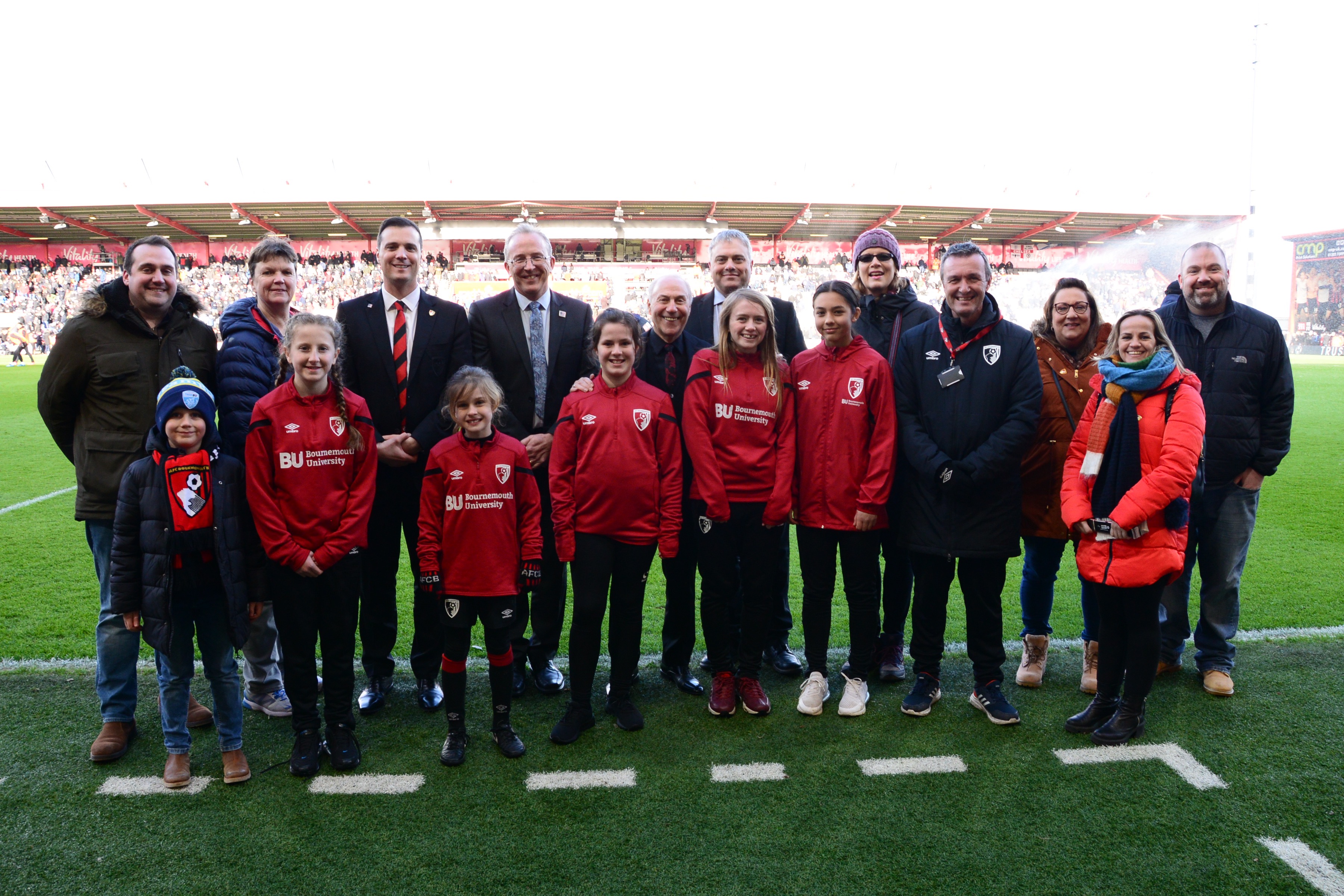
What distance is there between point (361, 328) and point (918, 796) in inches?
114

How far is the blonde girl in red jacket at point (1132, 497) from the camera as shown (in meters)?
3.03

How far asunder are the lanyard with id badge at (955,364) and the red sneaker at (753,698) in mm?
1515

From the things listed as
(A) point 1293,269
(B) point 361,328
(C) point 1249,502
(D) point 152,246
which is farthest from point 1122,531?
(A) point 1293,269

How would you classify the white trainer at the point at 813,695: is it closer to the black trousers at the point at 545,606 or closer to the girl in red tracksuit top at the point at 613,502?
the girl in red tracksuit top at the point at 613,502

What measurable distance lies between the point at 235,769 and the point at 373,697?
685 millimetres

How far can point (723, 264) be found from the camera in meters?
3.83

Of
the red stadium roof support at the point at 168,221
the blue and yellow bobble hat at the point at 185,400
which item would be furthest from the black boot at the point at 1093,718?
the red stadium roof support at the point at 168,221

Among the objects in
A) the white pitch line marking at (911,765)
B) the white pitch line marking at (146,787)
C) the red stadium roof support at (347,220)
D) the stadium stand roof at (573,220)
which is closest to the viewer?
the white pitch line marking at (146,787)

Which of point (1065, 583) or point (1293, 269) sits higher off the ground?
point (1293, 269)

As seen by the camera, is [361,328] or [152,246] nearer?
[152,246]

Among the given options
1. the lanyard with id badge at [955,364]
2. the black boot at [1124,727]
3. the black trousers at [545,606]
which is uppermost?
the lanyard with id badge at [955,364]

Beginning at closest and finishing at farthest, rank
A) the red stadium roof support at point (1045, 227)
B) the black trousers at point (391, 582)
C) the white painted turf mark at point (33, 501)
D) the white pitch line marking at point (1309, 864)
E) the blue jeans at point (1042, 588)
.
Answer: the white pitch line marking at point (1309, 864)
the black trousers at point (391, 582)
the blue jeans at point (1042, 588)
the white painted turf mark at point (33, 501)
the red stadium roof support at point (1045, 227)

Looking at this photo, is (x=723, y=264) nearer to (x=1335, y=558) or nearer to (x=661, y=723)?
(x=661, y=723)

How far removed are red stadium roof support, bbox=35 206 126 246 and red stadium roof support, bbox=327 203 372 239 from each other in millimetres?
10556
